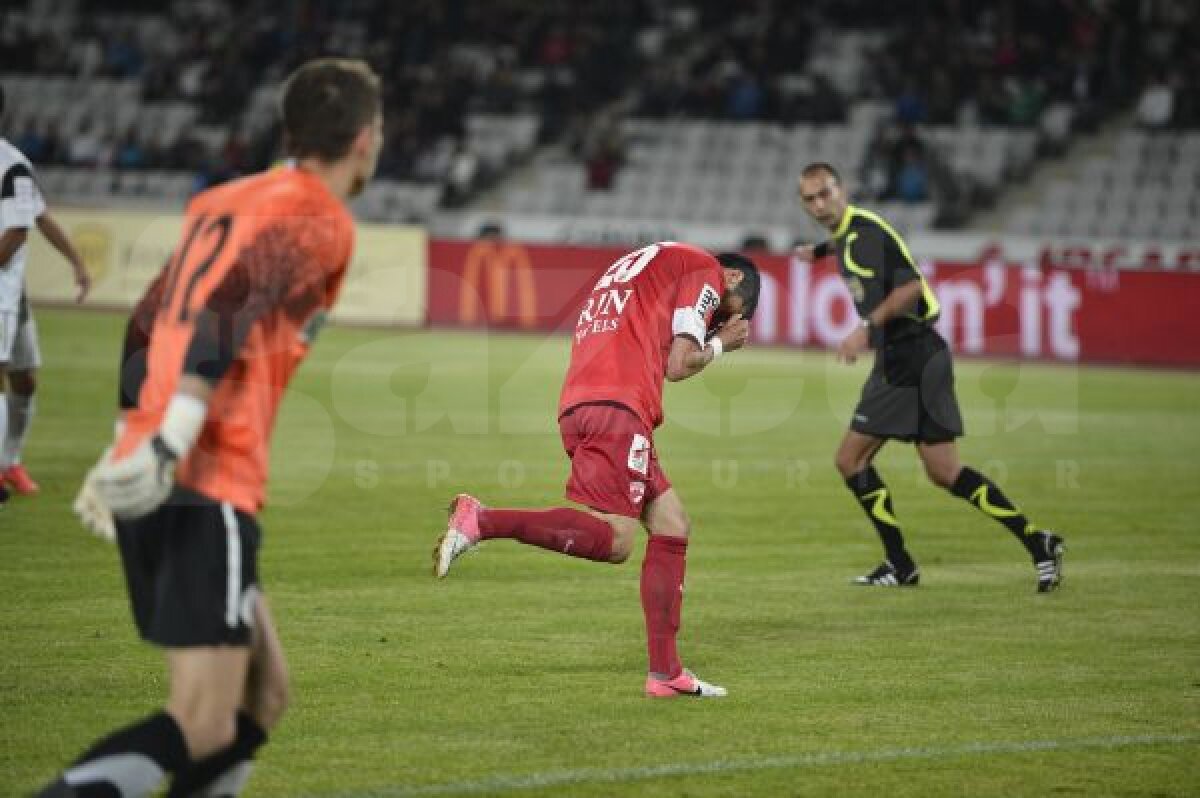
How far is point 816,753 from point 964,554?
5494 mm

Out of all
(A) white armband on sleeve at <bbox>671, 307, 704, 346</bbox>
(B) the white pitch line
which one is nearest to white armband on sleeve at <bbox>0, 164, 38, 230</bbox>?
(A) white armband on sleeve at <bbox>671, 307, 704, 346</bbox>

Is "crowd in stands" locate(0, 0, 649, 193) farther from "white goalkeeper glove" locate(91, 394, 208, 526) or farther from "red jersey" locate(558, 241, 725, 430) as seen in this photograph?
"white goalkeeper glove" locate(91, 394, 208, 526)

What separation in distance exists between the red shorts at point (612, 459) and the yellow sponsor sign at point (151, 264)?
2202 cm

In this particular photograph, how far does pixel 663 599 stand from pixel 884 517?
137 inches

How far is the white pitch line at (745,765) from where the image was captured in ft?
20.3

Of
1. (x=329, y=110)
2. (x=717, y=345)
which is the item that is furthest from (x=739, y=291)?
(x=329, y=110)

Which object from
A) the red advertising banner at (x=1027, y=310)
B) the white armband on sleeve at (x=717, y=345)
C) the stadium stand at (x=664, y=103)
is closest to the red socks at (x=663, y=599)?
the white armband on sleeve at (x=717, y=345)

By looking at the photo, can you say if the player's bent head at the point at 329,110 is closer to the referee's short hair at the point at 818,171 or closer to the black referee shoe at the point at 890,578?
the referee's short hair at the point at 818,171

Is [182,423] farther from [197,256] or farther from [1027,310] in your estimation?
[1027,310]

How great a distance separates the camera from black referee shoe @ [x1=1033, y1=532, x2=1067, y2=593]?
35.1ft

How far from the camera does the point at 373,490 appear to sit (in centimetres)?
1405

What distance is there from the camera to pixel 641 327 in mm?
8047

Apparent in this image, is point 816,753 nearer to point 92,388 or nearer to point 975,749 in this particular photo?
point 975,749

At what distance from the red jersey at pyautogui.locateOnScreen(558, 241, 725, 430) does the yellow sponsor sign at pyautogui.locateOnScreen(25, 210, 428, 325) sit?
21772mm
